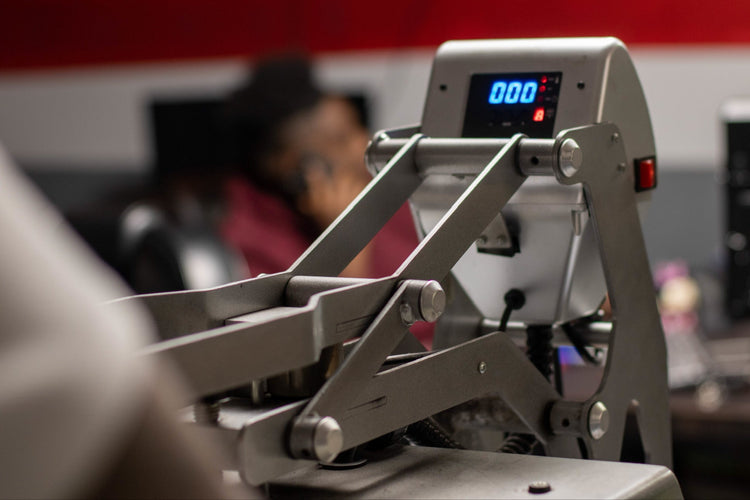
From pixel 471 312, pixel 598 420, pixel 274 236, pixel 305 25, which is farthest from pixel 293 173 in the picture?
pixel 598 420

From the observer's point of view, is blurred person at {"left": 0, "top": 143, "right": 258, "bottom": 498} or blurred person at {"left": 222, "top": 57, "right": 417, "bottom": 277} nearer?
blurred person at {"left": 0, "top": 143, "right": 258, "bottom": 498}

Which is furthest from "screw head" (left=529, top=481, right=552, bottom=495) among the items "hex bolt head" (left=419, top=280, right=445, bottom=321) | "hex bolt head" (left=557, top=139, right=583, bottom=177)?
"hex bolt head" (left=557, top=139, right=583, bottom=177)

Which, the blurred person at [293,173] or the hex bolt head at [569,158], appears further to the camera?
the blurred person at [293,173]

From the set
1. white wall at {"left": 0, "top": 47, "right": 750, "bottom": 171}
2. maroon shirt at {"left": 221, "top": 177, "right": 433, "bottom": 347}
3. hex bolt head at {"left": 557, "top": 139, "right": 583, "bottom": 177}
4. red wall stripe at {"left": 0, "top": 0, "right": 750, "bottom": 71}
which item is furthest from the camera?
white wall at {"left": 0, "top": 47, "right": 750, "bottom": 171}

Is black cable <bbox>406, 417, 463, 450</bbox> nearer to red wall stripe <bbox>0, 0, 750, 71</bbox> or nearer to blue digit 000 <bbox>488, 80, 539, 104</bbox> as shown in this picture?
blue digit 000 <bbox>488, 80, 539, 104</bbox>

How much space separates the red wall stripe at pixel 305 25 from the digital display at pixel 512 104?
195 centimetres

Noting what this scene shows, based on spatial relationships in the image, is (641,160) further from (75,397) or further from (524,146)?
(75,397)

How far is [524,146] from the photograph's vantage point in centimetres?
80

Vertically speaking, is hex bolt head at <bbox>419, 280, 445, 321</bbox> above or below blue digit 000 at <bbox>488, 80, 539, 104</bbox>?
below

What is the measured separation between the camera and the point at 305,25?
3.40 metres

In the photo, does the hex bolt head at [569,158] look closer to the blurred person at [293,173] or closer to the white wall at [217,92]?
the blurred person at [293,173]

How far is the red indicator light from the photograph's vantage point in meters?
0.91

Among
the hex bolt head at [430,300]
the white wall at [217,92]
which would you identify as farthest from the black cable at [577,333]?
the white wall at [217,92]

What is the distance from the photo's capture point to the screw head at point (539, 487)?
2.17 ft
